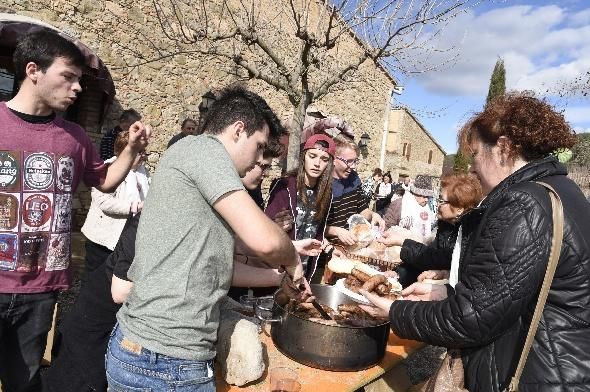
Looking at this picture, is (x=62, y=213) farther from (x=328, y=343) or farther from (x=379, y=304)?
(x=379, y=304)

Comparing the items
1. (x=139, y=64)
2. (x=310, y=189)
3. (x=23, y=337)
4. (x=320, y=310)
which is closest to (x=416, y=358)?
(x=310, y=189)

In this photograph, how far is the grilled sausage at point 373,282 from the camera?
2391mm

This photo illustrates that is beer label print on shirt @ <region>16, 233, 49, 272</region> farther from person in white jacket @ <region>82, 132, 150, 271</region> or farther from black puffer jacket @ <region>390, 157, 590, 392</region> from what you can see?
black puffer jacket @ <region>390, 157, 590, 392</region>

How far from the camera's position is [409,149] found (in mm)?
23641

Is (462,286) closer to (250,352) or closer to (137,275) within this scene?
(250,352)

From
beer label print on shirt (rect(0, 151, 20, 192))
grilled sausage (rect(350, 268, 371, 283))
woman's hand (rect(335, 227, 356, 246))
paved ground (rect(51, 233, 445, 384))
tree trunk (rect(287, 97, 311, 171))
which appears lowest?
paved ground (rect(51, 233, 445, 384))

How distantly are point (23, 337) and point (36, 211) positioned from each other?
0.68 meters

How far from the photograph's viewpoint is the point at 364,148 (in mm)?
16109

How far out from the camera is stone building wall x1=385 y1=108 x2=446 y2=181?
2028cm

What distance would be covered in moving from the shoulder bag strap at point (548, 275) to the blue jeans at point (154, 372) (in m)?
1.12

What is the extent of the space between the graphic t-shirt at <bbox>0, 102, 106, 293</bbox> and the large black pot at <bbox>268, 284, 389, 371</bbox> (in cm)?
128

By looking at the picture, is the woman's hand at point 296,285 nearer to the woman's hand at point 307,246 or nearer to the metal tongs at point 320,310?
the metal tongs at point 320,310

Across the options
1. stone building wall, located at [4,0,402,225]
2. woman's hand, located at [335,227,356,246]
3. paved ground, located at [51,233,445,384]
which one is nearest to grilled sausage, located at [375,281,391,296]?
woman's hand, located at [335,227,356,246]

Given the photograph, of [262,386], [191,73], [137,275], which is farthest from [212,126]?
[191,73]
